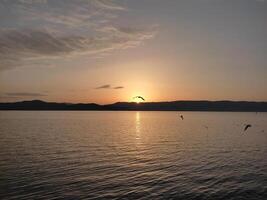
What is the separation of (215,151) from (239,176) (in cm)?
2308

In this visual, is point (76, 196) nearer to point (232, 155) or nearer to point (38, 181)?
point (38, 181)

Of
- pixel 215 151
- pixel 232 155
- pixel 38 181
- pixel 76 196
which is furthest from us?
pixel 215 151

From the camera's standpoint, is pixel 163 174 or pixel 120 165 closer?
pixel 163 174

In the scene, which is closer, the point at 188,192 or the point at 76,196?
the point at 76,196

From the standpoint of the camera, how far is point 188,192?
3228 cm

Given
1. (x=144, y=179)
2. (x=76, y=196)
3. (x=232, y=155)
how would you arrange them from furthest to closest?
(x=232, y=155) < (x=144, y=179) < (x=76, y=196)

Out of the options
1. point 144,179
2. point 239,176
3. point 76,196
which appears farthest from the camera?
point 239,176

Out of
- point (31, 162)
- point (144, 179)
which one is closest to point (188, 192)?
point (144, 179)

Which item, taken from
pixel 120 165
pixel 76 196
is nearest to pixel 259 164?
pixel 120 165

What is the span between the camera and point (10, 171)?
1528 inches

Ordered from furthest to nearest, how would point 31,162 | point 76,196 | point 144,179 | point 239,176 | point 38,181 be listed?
point 31,162 < point 239,176 < point 144,179 < point 38,181 < point 76,196

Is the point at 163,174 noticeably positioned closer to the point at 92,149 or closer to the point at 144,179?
the point at 144,179

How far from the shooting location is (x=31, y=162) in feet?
149

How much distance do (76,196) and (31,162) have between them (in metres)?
17.8
